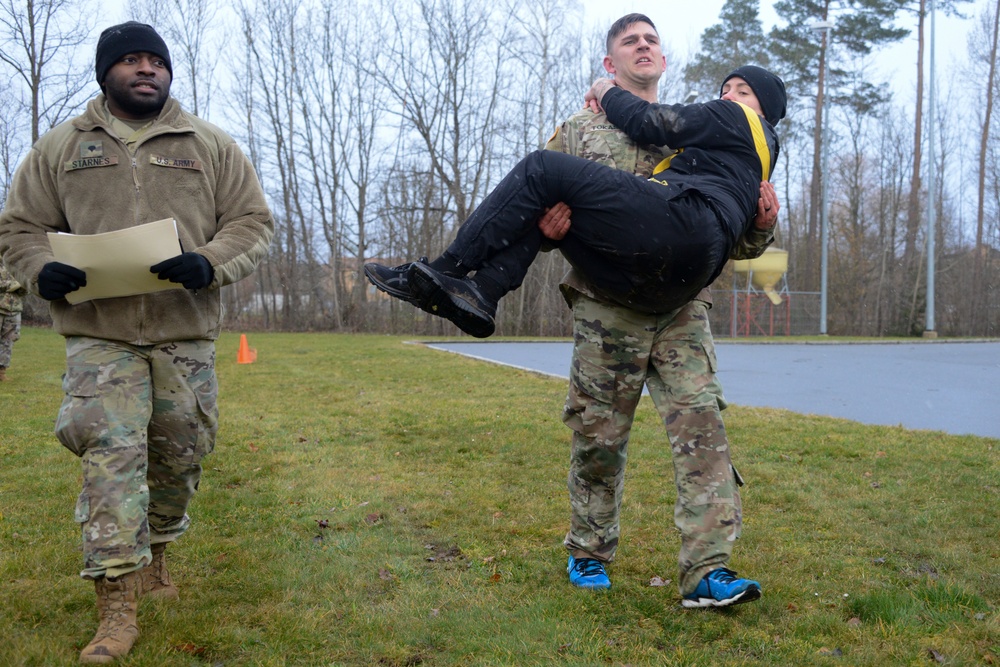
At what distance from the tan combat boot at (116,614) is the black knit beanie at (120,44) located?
1997mm

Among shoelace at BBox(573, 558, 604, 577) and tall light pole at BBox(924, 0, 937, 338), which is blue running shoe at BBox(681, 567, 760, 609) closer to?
shoelace at BBox(573, 558, 604, 577)

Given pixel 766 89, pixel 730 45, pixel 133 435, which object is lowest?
pixel 133 435

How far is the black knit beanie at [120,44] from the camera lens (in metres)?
3.24

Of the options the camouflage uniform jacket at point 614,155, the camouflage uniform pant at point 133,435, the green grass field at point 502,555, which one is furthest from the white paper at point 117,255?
the camouflage uniform jacket at point 614,155

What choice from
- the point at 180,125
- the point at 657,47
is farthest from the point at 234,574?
the point at 657,47

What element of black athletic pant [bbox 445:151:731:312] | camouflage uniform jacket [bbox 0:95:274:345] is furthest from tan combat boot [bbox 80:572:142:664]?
black athletic pant [bbox 445:151:731:312]

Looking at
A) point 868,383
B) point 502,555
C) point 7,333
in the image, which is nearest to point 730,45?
point 868,383

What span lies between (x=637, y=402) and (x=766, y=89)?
1.48 metres

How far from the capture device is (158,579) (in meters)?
3.40

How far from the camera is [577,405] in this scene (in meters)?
3.48

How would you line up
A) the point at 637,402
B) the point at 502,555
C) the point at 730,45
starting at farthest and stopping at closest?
1. the point at 730,45
2. the point at 502,555
3. the point at 637,402

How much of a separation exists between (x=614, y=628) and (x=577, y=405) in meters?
0.92

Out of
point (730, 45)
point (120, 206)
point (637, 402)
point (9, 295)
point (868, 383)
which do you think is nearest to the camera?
point (120, 206)

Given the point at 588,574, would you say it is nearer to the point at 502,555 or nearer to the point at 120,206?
the point at 502,555
